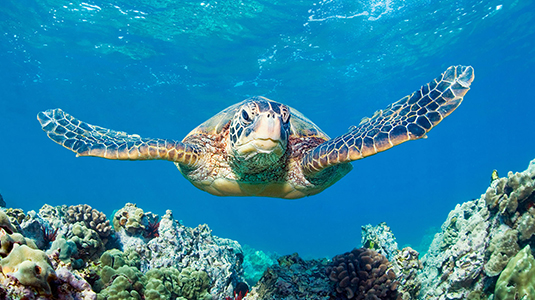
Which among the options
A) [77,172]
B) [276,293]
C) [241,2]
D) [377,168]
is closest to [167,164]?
[77,172]

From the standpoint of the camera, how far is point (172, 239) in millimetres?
3973

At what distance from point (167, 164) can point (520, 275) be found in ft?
229

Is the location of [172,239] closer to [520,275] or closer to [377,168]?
[520,275]

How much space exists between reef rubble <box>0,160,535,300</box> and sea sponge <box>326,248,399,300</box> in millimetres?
12

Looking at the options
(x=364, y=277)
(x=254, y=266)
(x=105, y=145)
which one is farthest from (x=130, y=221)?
(x=254, y=266)

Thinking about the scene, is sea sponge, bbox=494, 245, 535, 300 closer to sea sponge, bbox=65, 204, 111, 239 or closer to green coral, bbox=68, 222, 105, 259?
green coral, bbox=68, 222, 105, 259

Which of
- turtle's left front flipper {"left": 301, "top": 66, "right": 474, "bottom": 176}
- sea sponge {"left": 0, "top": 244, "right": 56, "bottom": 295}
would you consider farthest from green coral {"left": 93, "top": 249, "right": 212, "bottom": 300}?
turtle's left front flipper {"left": 301, "top": 66, "right": 474, "bottom": 176}

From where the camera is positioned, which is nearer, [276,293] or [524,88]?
[276,293]

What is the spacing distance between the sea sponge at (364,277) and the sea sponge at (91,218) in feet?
11.9

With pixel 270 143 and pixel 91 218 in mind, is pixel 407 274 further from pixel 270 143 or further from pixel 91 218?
pixel 91 218

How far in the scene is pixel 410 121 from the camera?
3041 millimetres

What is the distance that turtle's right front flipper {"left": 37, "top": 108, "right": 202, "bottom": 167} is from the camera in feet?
11.5

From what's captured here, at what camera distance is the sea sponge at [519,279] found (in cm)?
235

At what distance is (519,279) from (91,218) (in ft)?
19.0
